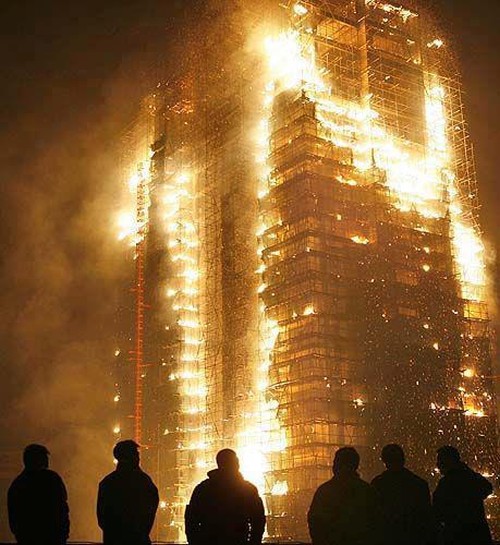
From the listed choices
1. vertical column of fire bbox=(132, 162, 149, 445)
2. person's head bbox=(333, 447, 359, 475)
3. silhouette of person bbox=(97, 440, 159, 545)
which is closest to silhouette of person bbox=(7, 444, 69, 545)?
silhouette of person bbox=(97, 440, 159, 545)

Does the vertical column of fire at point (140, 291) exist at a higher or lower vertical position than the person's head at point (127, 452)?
higher

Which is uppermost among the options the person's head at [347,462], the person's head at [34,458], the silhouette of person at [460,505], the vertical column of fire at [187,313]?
the vertical column of fire at [187,313]

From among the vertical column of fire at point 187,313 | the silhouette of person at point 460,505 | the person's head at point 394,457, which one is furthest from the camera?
the vertical column of fire at point 187,313

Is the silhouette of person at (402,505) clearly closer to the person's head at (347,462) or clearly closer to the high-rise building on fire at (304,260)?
the person's head at (347,462)

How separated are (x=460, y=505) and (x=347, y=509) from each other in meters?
Answer: 1.27

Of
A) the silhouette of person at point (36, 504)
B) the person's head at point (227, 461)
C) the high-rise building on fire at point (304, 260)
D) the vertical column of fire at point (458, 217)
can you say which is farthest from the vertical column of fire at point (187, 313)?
the person's head at point (227, 461)

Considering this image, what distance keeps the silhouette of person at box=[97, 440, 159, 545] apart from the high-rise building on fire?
845 inches

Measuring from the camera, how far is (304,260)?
96.8ft

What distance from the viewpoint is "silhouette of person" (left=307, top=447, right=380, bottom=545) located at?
5.94m

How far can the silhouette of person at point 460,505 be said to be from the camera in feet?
21.7

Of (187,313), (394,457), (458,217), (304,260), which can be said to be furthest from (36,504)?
(458,217)

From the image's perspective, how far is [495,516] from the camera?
3000cm

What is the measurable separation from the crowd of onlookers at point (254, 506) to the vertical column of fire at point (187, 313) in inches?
1079

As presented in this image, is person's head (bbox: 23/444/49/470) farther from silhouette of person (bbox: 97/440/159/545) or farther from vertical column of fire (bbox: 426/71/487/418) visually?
vertical column of fire (bbox: 426/71/487/418)
